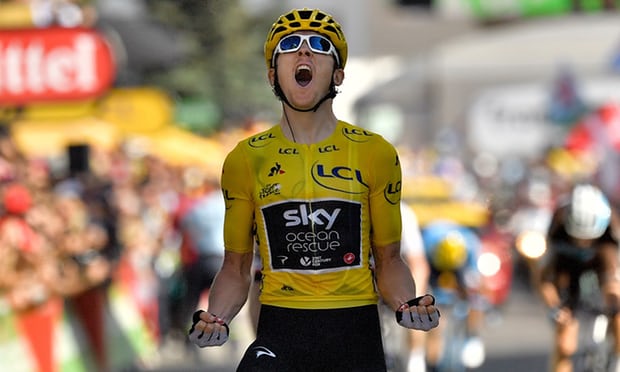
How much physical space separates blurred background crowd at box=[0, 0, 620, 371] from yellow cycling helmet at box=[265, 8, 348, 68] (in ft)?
14.8

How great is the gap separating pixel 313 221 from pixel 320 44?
2.06 ft

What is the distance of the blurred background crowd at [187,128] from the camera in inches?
464

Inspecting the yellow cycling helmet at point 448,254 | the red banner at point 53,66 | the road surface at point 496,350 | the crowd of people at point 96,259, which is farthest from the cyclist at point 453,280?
the red banner at point 53,66

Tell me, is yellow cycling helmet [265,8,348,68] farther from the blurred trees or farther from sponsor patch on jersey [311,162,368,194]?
the blurred trees

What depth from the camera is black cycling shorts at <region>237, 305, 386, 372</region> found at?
5.73m

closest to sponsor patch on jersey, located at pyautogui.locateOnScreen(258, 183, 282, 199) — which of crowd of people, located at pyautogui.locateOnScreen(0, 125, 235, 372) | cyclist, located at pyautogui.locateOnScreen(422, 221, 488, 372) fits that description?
crowd of people, located at pyautogui.locateOnScreen(0, 125, 235, 372)

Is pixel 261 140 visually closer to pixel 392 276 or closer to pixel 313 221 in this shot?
pixel 313 221

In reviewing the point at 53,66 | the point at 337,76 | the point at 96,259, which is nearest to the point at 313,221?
the point at 337,76

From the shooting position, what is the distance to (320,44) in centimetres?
581

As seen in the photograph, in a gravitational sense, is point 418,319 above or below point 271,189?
below

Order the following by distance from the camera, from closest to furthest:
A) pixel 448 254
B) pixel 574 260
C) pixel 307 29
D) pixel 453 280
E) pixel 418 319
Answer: pixel 418 319, pixel 307 29, pixel 574 260, pixel 448 254, pixel 453 280

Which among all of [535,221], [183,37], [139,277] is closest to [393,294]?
[139,277]

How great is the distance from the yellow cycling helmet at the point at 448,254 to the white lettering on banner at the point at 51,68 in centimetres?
770

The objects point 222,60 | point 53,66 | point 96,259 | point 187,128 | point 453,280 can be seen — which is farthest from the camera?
point 222,60
